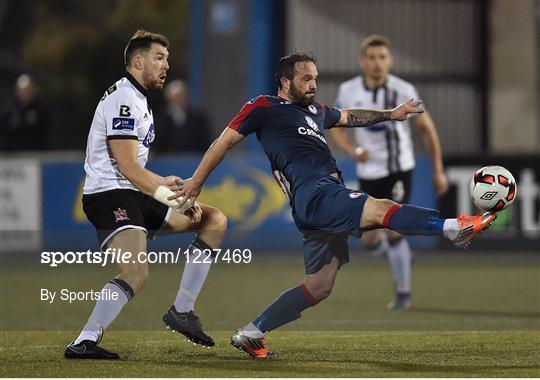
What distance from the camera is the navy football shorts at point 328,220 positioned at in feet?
26.6

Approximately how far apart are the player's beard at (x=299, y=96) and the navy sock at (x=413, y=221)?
39.0 inches

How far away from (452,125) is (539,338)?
44.6 ft

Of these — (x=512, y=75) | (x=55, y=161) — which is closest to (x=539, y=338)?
(x=55, y=161)

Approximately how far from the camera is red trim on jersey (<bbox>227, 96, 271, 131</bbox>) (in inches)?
325

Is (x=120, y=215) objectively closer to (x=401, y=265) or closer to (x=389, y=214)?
(x=389, y=214)

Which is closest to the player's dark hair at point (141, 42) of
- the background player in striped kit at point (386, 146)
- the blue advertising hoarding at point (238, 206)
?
the background player in striped kit at point (386, 146)

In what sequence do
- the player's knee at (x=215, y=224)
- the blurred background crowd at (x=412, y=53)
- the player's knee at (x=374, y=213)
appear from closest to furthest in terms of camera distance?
the player's knee at (x=374, y=213)
the player's knee at (x=215, y=224)
the blurred background crowd at (x=412, y=53)

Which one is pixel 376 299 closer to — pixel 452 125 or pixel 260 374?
pixel 260 374

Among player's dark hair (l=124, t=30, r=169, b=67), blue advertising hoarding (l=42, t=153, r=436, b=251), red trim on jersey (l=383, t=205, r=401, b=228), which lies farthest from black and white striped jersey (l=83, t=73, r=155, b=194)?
blue advertising hoarding (l=42, t=153, r=436, b=251)

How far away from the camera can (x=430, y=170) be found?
56.3 ft

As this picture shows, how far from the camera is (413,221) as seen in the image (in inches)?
311

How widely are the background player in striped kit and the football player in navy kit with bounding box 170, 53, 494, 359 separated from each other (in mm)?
3370

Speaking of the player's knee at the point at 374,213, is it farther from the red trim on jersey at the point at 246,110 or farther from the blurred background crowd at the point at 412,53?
the blurred background crowd at the point at 412,53

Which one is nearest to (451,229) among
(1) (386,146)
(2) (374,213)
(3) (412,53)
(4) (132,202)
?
(2) (374,213)
